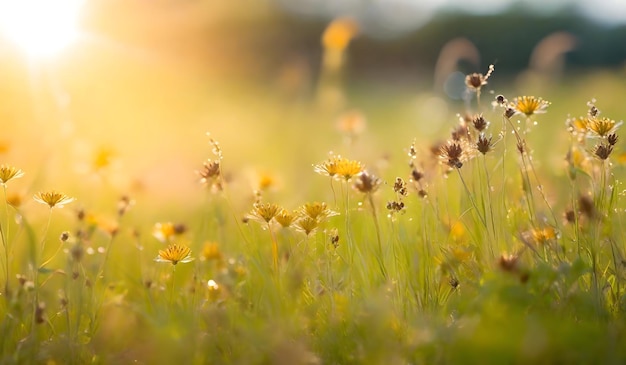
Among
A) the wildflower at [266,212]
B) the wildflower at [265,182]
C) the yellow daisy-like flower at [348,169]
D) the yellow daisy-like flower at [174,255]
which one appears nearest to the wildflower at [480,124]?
the yellow daisy-like flower at [348,169]

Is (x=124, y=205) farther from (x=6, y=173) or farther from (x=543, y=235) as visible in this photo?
(x=543, y=235)

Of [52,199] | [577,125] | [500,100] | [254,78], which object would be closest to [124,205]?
[52,199]

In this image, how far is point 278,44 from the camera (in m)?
17.8

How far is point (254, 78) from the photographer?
48.2 feet

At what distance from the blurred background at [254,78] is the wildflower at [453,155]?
1.10 ft

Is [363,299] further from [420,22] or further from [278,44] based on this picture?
[420,22]

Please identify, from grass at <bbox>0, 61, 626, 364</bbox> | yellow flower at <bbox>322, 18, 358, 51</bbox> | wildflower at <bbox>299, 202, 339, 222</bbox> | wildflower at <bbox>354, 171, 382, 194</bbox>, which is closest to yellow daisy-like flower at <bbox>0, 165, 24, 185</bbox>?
grass at <bbox>0, 61, 626, 364</bbox>

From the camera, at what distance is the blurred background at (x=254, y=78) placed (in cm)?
408

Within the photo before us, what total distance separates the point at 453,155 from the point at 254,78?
13200mm

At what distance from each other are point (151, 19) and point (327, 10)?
21.7ft

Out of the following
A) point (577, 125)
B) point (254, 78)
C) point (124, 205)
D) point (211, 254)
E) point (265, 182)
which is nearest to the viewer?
point (577, 125)

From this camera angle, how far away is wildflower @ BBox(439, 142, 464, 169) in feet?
5.80

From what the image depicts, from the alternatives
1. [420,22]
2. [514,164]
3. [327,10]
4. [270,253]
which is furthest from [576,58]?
[270,253]

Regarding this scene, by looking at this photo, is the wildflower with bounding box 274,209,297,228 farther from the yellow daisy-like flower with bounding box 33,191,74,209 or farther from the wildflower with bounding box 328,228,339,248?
the yellow daisy-like flower with bounding box 33,191,74,209
